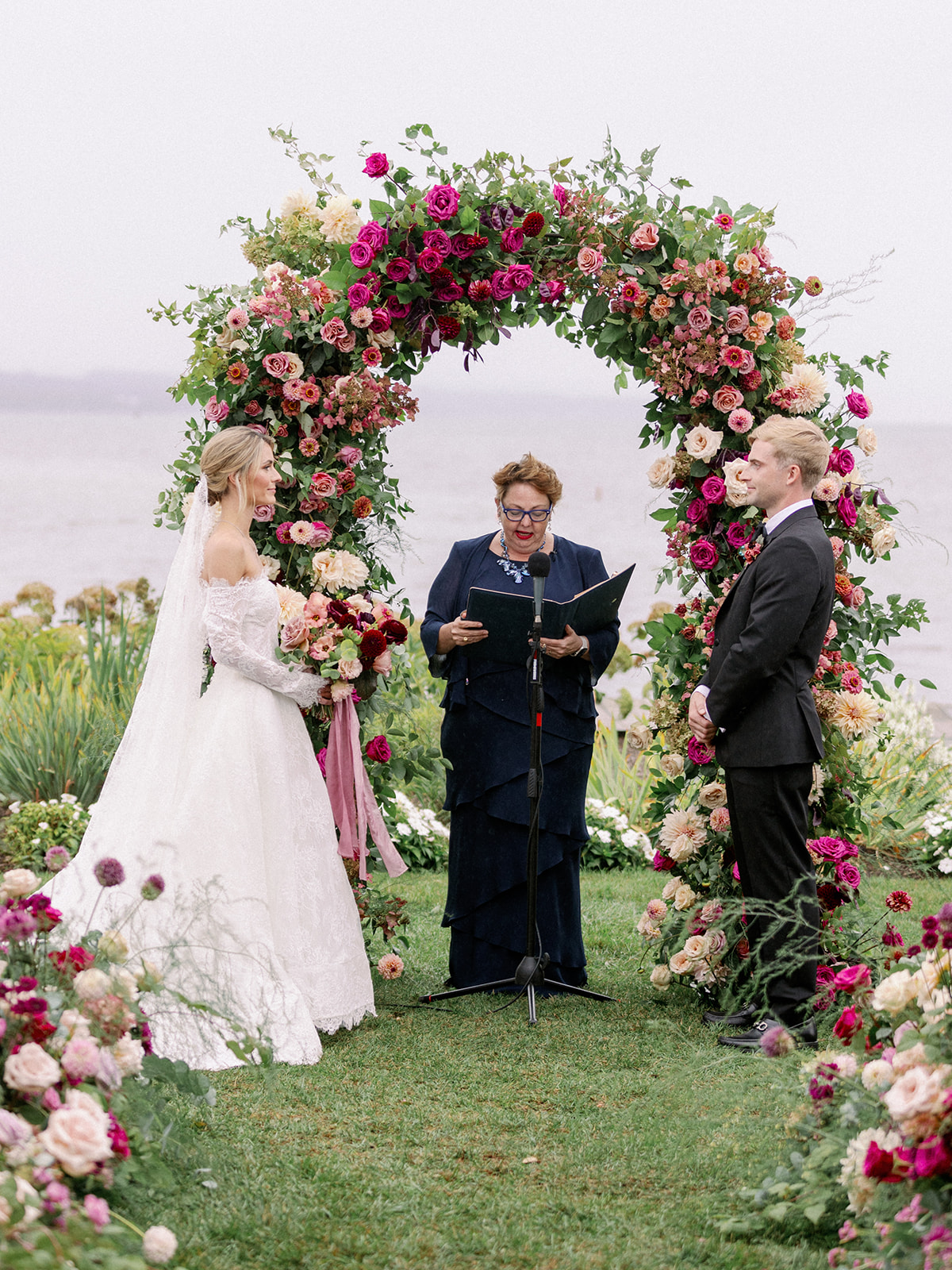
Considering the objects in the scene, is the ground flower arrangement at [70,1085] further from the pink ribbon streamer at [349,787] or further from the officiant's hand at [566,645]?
the officiant's hand at [566,645]

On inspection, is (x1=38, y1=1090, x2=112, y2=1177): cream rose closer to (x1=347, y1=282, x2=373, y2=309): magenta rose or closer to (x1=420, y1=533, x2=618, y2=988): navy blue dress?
(x1=420, y1=533, x2=618, y2=988): navy blue dress

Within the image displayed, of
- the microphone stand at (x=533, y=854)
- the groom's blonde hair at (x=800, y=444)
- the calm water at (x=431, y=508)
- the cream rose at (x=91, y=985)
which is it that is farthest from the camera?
the calm water at (x=431, y=508)

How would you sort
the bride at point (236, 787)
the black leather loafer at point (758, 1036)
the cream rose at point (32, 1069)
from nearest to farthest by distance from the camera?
the cream rose at point (32, 1069) → the black leather loafer at point (758, 1036) → the bride at point (236, 787)

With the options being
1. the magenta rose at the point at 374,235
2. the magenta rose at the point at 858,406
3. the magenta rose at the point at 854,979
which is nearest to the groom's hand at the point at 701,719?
the magenta rose at the point at 858,406

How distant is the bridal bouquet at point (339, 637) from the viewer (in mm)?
4703

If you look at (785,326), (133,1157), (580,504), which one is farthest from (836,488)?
(580,504)

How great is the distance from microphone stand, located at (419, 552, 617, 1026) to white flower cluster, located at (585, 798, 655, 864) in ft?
10.9

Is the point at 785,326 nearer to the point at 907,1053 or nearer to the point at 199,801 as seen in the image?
the point at 199,801

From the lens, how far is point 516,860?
5168 mm

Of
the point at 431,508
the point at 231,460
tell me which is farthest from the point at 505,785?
the point at 431,508

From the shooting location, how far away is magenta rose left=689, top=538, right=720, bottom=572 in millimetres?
4957

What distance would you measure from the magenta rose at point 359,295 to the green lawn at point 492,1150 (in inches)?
110

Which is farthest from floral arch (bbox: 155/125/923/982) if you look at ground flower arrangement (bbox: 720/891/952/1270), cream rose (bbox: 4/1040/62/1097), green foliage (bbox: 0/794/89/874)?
green foliage (bbox: 0/794/89/874)

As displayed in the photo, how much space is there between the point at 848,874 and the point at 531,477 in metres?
1.94
